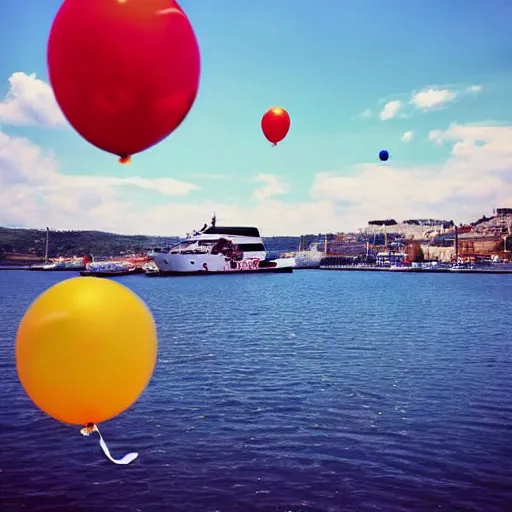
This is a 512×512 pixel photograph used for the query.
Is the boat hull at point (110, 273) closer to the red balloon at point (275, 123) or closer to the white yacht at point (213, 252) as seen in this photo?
the white yacht at point (213, 252)

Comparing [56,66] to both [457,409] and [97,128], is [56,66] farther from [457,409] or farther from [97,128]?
[457,409]

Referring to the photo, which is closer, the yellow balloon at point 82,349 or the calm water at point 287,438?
the yellow balloon at point 82,349

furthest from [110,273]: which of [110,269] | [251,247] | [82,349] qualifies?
[82,349]

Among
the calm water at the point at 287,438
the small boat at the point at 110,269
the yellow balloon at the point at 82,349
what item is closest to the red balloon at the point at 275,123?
the calm water at the point at 287,438

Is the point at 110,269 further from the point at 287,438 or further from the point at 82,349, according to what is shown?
the point at 82,349

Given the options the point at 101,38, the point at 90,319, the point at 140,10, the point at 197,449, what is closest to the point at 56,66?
the point at 101,38

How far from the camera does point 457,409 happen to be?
38.8ft

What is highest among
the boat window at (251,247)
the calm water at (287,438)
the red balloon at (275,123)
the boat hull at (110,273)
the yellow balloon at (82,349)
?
the red balloon at (275,123)

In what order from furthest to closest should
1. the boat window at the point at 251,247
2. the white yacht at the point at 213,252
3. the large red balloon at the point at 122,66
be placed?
the boat window at the point at 251,247
the white yacht at the point at 213,252
the large red balloon at the point at 122,66

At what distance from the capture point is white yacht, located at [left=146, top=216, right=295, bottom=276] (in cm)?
8112

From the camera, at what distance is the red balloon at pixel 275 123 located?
9609 millimetres

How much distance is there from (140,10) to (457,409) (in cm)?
1063

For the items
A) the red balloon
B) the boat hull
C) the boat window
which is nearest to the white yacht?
the boat window

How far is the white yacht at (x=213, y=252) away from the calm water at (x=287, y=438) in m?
62.2
